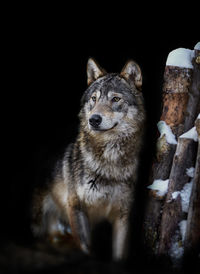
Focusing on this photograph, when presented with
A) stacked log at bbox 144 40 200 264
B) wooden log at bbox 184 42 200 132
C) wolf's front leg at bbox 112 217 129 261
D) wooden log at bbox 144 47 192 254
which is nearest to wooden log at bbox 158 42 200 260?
stacked log at bbox 144 40 200 264

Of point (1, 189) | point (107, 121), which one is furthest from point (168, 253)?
point (1, 189)

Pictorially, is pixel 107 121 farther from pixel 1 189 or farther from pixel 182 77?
pixel 1 189

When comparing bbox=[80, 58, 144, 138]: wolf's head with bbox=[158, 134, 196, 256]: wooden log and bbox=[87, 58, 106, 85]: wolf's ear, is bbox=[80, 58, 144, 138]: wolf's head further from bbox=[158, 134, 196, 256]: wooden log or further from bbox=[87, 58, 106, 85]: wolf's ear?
bbox=[158, 134, 196, 256]: wooden log

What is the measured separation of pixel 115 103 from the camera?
479cm

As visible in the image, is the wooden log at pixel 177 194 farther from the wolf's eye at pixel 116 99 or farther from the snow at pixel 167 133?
the wolf's eye at pixel 116 99

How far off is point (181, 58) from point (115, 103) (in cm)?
124

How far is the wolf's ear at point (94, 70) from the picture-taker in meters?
5.35

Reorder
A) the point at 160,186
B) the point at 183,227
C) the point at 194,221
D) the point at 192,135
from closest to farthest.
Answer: the point at 194,221, the point at 183,227, the point at 192,135, the point at 160,186

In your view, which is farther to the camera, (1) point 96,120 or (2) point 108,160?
(2) point 108,160

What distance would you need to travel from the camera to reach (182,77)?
4816 millimetres

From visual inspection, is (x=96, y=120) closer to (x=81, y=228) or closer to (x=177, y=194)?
(x=177, y=194)

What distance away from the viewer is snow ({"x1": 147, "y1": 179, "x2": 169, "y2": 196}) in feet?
15.4

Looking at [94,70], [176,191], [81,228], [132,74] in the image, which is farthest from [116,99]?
[81,228]

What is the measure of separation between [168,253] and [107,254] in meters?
1.65
